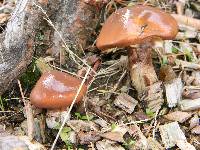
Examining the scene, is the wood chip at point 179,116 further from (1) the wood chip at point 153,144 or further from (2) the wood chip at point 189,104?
(1) the wood chip at point 153,144

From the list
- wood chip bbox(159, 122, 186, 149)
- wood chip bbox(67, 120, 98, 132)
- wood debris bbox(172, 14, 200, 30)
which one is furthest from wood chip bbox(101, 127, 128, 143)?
wood debris bbox(172, 14, 200, 30)

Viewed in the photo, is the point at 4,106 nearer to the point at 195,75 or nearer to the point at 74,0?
the point at 74,0

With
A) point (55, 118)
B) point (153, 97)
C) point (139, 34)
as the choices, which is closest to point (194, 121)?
point (153, 97)

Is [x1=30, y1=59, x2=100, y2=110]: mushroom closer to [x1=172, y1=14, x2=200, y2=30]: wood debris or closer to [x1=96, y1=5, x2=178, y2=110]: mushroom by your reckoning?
[x1=96, y1=5, x2=178, y2=110]: mushroom

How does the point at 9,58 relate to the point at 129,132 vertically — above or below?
above

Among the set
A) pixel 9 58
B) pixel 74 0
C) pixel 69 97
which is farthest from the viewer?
pixel 74 0

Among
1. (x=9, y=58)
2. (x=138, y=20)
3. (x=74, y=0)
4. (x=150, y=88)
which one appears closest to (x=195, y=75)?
(x=150, y=88)
